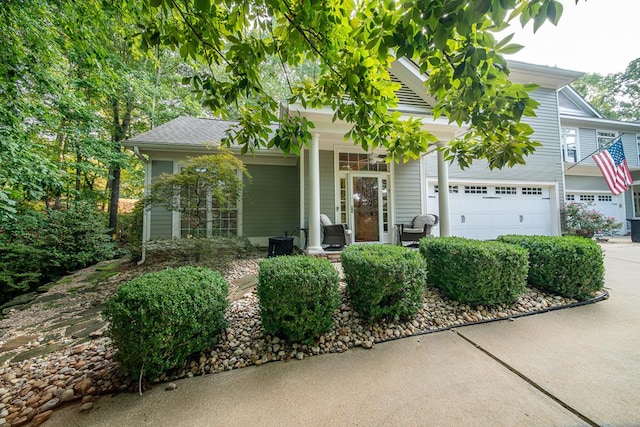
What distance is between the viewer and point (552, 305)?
310cm

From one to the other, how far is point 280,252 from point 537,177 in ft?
33.7

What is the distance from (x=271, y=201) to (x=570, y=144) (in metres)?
14.0

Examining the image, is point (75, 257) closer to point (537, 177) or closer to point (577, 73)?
point (537, 177)

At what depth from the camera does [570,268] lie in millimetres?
3211

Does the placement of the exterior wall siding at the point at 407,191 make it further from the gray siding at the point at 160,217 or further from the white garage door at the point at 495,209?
the gray siding at the point at 160,217

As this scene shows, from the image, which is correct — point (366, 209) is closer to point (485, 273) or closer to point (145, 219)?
point (485, 273)

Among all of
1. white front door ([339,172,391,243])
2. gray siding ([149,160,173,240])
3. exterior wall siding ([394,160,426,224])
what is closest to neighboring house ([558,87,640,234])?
exterior wall siding ([394,160,426,224])

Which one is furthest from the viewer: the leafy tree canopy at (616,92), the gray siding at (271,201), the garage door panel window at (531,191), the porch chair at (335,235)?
the leafy tree canopy at (616,92)

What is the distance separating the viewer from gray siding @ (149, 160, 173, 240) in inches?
260

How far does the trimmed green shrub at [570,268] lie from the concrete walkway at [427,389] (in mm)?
750

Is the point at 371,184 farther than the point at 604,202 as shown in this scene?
No

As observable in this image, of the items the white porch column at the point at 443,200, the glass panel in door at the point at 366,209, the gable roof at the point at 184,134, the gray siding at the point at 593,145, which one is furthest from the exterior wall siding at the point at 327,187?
the gray siding at the point at 593,145

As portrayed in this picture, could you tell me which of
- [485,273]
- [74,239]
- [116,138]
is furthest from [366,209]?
[116,138]

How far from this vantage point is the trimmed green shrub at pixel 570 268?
3.21m
